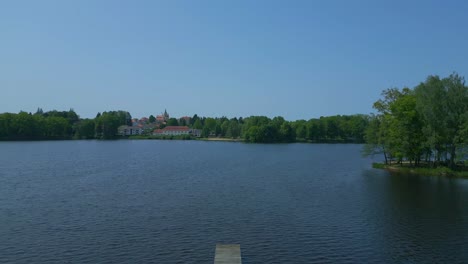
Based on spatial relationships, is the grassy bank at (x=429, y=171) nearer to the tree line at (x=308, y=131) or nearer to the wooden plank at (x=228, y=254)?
the wooden plank at (x=228, y=254)

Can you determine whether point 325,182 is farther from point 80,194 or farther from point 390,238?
point 80,194

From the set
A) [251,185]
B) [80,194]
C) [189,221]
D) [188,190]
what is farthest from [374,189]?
A: [80,194]

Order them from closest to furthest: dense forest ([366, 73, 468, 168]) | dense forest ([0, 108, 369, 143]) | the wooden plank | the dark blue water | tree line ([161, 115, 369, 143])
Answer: the wooden plank, the dark blue water, dense forest ([366, 73, 468, 168]), dense forest ([0, 108, 369, 143]), tree line ([161, 115, 369, 143])

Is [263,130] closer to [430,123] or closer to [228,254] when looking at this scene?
[430,123]

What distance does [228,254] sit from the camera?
21.5m

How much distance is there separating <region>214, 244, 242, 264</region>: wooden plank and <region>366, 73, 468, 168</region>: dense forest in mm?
39759

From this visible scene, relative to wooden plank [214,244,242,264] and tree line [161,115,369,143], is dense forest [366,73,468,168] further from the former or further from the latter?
tree line [161,115,369,143]

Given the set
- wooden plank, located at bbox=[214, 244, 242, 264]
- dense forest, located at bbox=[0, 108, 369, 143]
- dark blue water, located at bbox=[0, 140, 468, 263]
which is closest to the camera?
wooden plank, located at bbox=[214, 244, 242, 264]

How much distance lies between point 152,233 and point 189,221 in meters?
3.78

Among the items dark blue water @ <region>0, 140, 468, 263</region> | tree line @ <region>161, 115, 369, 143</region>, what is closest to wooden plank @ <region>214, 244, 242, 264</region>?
dark blue water @ <region>0, 140, 468, 263</region>

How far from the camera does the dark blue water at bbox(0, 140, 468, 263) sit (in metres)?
23.2

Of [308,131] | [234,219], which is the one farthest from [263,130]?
[234,219]

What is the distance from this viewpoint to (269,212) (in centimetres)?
3316

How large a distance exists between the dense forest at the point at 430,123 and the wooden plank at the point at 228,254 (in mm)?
39759
